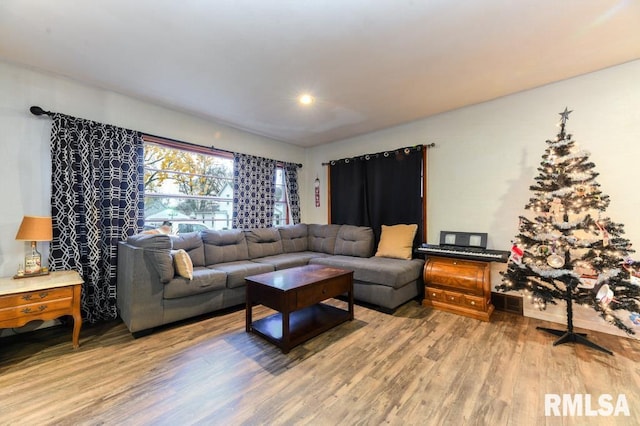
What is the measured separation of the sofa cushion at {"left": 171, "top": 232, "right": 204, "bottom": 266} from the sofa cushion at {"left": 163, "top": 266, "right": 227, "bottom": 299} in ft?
0.97

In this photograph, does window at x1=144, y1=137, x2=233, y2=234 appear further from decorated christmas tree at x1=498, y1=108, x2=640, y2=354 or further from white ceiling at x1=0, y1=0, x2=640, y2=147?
decorated christmas tree at x1=498, y1=108, x2=640, y2=354

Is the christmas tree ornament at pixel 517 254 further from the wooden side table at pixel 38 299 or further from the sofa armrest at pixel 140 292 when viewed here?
the wooden side table at pixel 38 299

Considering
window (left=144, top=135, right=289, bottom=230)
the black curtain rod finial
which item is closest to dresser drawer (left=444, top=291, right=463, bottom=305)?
window (left=144, top=135, right=289, bottom=230)

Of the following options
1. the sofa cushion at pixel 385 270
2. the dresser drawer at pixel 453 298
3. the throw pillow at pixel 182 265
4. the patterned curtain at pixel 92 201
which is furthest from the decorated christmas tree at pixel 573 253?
the patterned curtain at pixel 92 201

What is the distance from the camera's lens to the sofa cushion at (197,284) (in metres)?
2.59

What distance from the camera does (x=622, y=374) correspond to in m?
1.88

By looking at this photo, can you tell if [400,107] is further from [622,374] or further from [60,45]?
[60,45]

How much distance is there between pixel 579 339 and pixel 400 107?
3.02 metres

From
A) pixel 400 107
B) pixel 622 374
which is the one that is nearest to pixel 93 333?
pixel 400 107

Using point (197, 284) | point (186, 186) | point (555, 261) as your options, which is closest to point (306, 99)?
point (186, 186)

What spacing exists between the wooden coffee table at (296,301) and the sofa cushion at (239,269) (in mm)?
569

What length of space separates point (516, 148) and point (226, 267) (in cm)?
376

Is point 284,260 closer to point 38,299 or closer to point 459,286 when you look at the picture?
point 459,286

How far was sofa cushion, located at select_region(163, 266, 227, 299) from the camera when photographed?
259 centimetres
